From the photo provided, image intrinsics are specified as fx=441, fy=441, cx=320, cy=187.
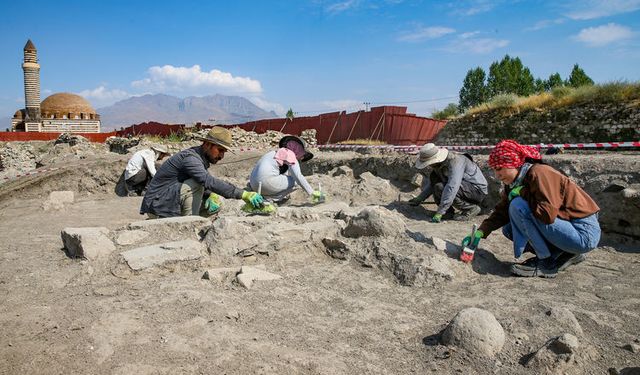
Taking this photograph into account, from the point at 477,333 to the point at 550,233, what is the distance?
1.32m

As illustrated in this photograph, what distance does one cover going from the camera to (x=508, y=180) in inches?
133

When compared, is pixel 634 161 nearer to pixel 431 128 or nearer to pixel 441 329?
pixel 441 329

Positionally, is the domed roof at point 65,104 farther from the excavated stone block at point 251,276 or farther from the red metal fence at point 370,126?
the excavated stone block at point 251,276

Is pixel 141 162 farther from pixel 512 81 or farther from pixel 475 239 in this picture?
pixel 512 81

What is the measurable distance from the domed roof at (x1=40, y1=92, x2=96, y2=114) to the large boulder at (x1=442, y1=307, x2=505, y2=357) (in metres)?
57.9

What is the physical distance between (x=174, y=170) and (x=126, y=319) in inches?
89.0

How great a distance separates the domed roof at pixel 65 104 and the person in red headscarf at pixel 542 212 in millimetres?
57286

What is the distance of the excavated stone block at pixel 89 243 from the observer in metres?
3.36

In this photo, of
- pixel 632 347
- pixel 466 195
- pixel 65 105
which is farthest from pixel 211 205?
pixel 65 105

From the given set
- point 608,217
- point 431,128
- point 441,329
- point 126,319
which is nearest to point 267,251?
point 126,319

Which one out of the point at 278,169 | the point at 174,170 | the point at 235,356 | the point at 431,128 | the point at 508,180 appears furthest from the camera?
the point at 431,128

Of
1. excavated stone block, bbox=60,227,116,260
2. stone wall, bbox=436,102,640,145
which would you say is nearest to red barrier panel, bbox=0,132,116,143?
stone wall, bbox=436,102,640,145

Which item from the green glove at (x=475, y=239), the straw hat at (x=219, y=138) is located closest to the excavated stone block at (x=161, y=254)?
the straw hat at (x=219, y=138)

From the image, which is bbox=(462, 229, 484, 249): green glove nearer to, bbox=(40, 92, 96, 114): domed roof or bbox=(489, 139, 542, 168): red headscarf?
bbox=(489, 139, 542, 168): red headscarf
